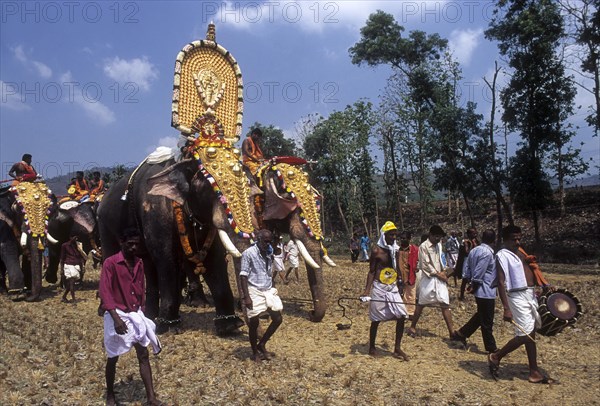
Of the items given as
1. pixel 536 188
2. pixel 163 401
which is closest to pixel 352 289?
pixel 163 401

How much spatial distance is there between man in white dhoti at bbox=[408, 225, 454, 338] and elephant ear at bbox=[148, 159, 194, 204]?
407 cm

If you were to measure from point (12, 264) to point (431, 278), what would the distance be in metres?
9.74

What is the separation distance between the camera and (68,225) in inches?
596

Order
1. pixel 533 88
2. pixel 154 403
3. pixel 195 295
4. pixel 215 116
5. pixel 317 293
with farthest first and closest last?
pixel 533 88 → pixel 195 295 → pixel 317 293 → pixel 215 116 → pixel 154 403

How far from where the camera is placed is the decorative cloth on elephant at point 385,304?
7742 millimetres

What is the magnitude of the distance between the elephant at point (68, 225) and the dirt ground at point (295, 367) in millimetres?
4373

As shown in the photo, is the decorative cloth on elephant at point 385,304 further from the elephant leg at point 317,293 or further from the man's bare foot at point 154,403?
the man's bare foot at point 154,403

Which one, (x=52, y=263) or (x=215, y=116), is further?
(x=52, y=263)

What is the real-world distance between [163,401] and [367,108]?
29.7 metres

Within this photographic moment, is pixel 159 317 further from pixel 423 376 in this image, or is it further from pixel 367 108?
pixel 367 108

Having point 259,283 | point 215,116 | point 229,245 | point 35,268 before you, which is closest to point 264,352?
point 259,283

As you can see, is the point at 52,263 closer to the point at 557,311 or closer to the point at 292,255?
the point at 292,255

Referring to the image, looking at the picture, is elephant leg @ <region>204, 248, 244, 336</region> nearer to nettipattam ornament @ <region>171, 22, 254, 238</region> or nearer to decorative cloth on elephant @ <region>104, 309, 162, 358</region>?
nettipattam ornament @ <region>171, 22, 254, 238</region>

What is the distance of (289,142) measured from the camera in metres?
48.4
